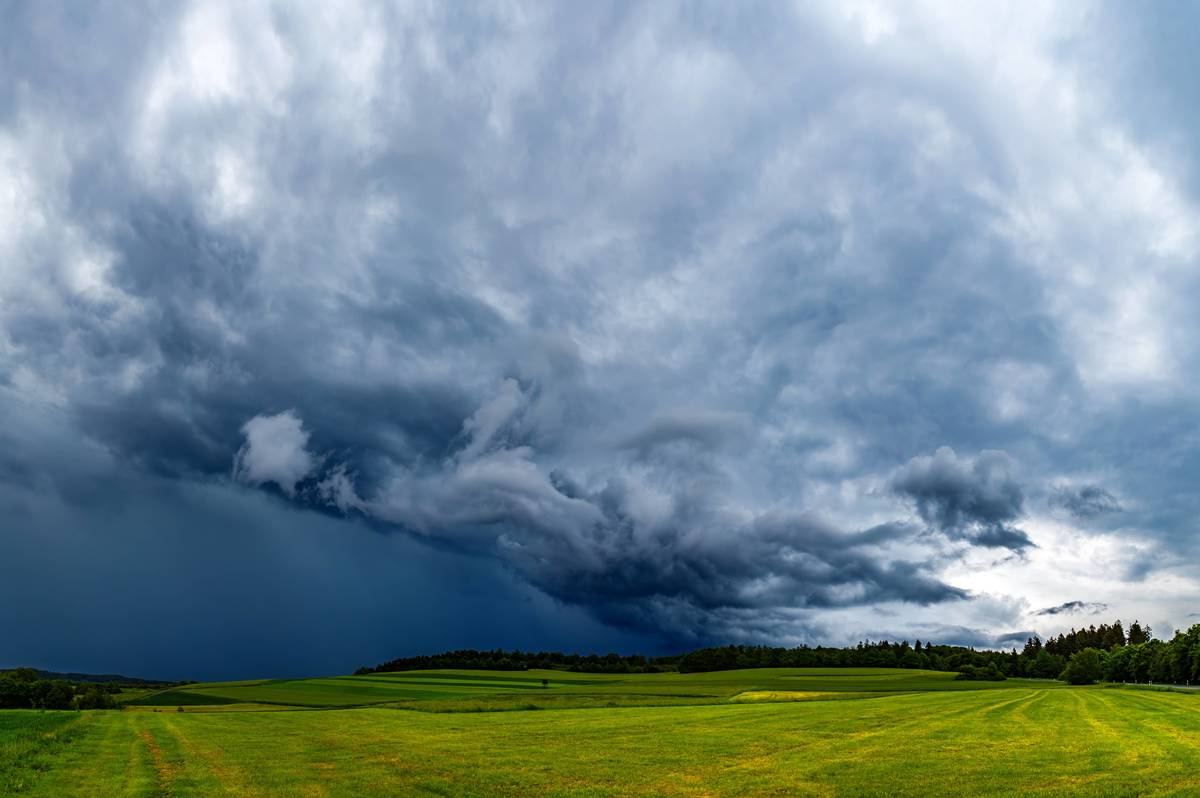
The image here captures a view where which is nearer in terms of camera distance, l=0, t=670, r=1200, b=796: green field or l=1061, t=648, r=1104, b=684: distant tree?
l=0, t=670, r=1200, b=796: green field

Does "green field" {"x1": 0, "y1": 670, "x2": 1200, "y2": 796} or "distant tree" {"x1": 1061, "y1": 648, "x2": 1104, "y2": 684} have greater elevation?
"green field" {"x1": 0, "y1": 670, "x2": 1200, "y2": 796}

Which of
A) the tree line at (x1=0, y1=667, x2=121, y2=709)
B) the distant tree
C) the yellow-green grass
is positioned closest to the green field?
the yellow-green grass

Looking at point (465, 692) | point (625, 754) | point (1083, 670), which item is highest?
point (625, 754)

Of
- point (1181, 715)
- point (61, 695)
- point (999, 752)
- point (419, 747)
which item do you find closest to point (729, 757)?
point (999, 752)

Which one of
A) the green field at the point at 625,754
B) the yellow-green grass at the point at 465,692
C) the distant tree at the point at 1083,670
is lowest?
the distant tree at the point at 1083,670

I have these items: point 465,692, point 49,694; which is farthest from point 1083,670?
Result: point 49,694

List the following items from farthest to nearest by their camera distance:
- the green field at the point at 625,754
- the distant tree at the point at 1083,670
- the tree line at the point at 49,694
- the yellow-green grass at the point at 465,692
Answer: the distant tree at the point at 1083,670 → the tree line at the point at 49,694 → the yellow-green grass at the point at 465,692 → the green field at the point at 625,754

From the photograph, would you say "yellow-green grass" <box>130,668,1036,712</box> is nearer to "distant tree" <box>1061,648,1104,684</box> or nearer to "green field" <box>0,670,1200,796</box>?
"green field" <box>0,670,1200,796</box>

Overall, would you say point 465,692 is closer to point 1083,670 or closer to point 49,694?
point 49,694

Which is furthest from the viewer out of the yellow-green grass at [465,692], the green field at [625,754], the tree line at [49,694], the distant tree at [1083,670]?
the distant tree at [1083,670]

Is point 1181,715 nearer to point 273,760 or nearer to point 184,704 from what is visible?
point 273,760

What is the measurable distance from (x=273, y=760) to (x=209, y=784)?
26.1ft

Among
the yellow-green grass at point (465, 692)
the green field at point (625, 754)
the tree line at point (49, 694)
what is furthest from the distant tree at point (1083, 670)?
the tree line at point (49, 694)

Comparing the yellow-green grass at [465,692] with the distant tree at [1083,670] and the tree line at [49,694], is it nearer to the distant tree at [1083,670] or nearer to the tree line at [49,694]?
the tree line at [49,694]
